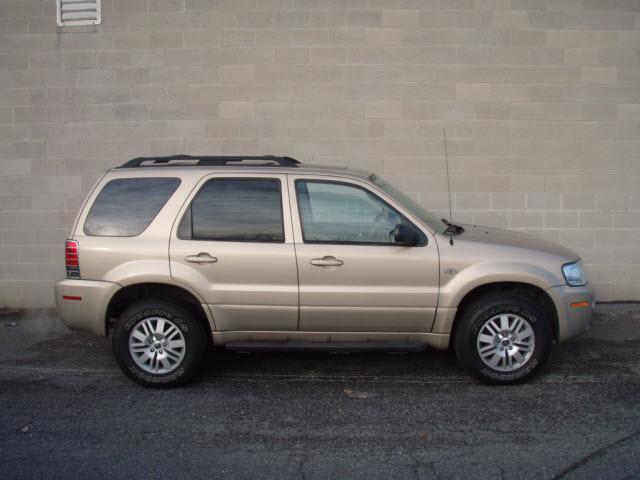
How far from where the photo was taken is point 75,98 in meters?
8.55

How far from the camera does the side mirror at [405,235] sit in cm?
550

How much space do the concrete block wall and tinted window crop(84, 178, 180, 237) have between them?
2782 millimetres

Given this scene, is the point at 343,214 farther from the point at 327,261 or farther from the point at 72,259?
the point at 72,259

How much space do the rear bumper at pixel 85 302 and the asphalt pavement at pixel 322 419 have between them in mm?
544

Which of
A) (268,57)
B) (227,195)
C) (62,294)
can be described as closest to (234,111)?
(268,57)

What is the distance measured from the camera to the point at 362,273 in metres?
5.57

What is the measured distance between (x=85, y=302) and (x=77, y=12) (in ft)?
14.6

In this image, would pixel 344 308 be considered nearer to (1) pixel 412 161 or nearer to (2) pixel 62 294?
(2) pixel 62 294

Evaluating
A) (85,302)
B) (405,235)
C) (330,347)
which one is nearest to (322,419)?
(330,347)

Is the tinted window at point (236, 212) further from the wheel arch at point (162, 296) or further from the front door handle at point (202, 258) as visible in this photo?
the wheel arch at point (162, 296)

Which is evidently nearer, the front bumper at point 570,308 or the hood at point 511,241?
the front bumper at point 570,308

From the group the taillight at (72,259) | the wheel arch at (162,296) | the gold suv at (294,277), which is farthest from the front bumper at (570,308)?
the taillight at (72,259)

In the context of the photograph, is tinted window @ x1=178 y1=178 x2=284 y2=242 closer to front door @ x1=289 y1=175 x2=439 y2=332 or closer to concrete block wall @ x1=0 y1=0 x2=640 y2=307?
front door @ x1=289 y1=175 x2=439 y2=332

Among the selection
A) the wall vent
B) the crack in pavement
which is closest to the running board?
the crack in pavement
